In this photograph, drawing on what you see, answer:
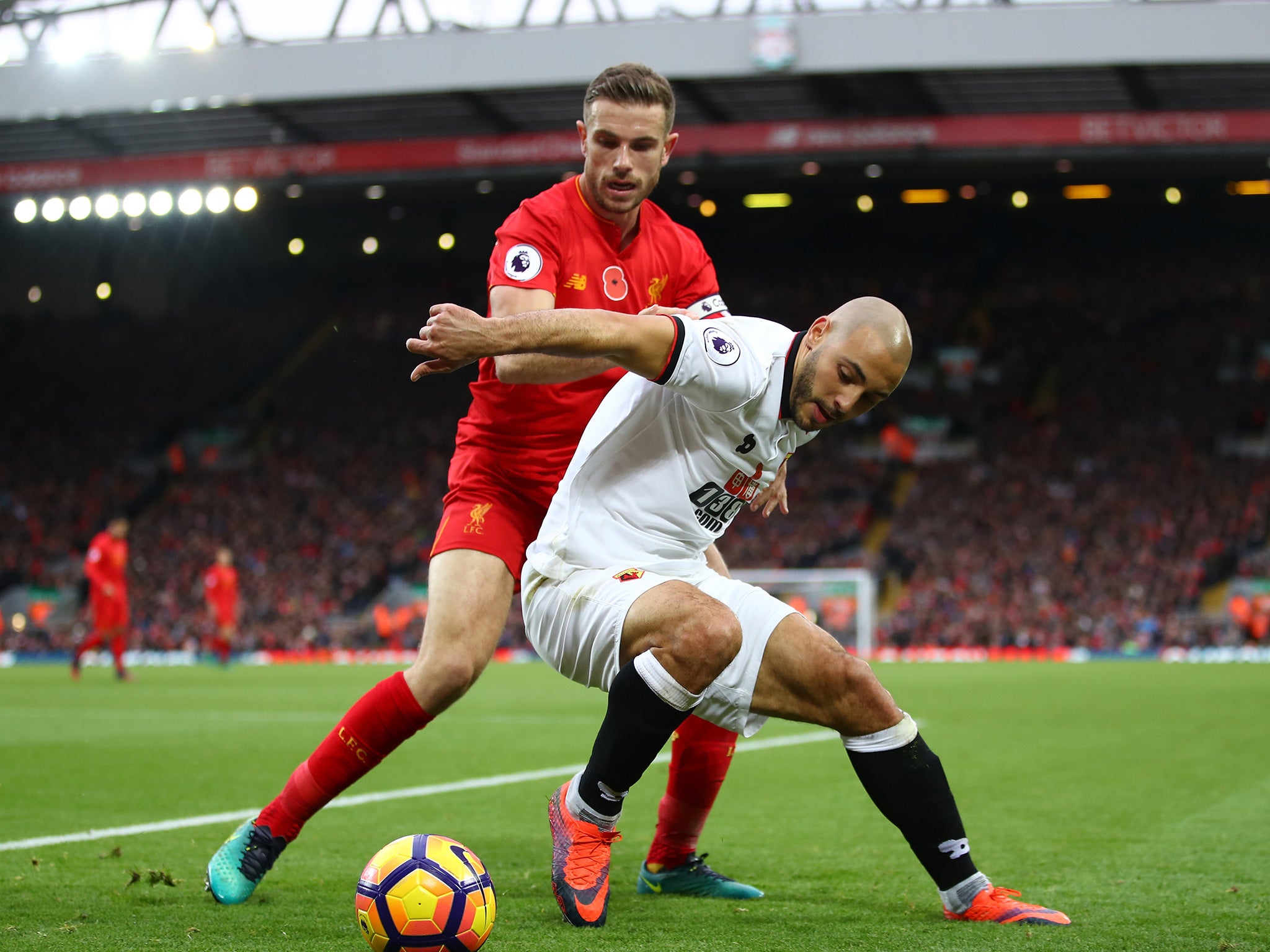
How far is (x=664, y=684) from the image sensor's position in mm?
3355

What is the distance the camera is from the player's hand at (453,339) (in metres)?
2.92

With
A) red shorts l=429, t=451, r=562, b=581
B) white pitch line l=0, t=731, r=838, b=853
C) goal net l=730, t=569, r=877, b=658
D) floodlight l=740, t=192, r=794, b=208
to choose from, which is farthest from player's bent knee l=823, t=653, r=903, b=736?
floodlight l=740, t=192, r=794, b=208

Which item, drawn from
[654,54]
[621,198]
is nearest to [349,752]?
[621,198]

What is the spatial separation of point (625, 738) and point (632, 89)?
1.84 metres

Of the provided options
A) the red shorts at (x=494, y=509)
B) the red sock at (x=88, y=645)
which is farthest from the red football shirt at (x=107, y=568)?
the red shorts at (x=494, y=509)

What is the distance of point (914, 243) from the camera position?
3288 cm

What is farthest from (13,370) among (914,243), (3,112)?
(914,243)

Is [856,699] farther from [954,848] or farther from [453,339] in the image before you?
[453,339]

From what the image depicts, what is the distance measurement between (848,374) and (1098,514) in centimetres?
2528

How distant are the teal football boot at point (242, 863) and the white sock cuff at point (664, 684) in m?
1.20

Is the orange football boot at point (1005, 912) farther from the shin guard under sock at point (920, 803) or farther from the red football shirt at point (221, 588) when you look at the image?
the red football shirt at point (221, 588)

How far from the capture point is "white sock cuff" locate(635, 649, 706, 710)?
3354 millimetres

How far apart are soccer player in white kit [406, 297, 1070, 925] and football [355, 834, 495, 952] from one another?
0.38 metres

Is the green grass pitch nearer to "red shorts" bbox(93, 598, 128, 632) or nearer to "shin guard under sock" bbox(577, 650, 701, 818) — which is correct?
"shin guard under sock" bbox(577, 650, 701, 818)
